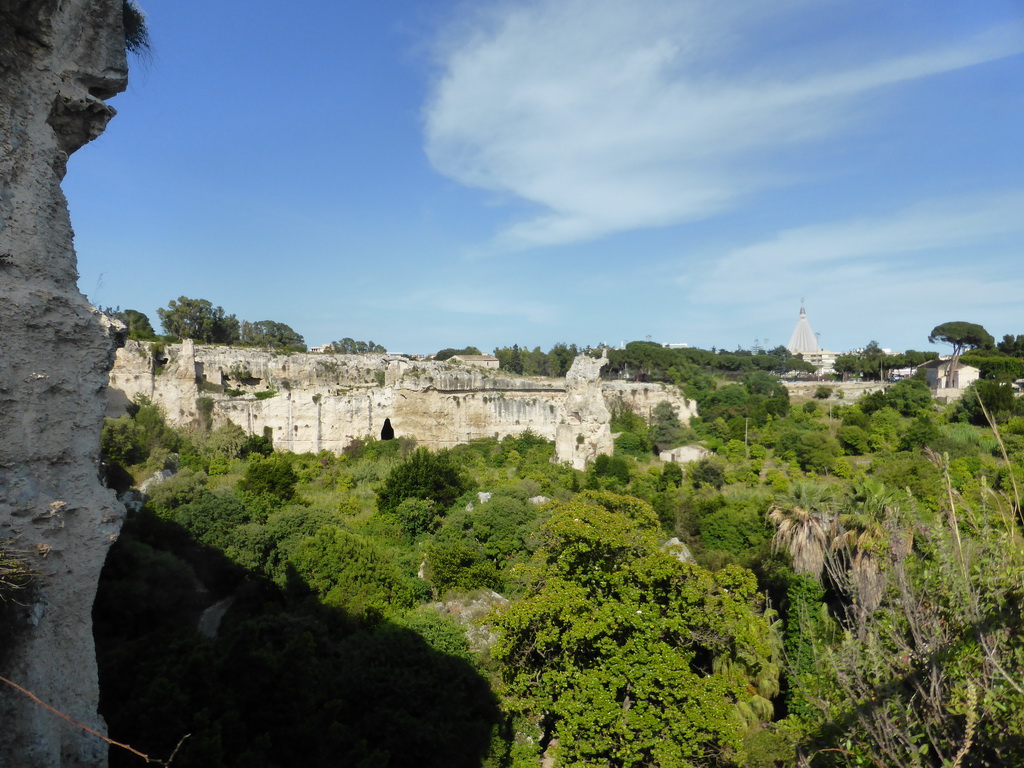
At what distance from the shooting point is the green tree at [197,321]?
3325 centimetres

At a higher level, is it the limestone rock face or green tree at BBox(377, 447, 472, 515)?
the limestone rock face

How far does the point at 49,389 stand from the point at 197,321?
33648 millimetres

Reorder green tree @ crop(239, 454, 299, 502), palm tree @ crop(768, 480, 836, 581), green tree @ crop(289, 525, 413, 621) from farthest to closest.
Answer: green tree @ crop(239, 454, 299, 502) < palm tree @ crop(768, 480, 836, 581) < green tree @ crop(289, 525, 413, 621)

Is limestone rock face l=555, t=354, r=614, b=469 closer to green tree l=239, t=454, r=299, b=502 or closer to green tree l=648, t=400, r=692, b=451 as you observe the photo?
green tree l=648, t=400, r=692, b=451

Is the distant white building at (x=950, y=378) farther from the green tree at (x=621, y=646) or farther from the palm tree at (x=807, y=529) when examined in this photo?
the green tree at (x=621, y=646)

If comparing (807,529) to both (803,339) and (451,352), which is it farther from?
(803,339)

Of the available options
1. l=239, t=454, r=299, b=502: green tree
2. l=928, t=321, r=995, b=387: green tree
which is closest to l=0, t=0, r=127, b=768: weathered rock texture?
l=239, t=454, r=299, b=502: green tree

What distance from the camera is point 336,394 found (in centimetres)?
2625

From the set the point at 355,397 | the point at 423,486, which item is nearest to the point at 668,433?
the point at 355,397

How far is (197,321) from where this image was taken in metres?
34.0

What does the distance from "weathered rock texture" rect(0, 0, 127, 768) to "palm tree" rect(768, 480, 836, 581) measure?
461 inches

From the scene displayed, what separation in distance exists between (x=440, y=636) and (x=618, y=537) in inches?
124

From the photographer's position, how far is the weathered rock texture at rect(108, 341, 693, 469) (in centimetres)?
2377

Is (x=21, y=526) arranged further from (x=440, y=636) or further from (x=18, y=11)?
(x=440, y=636)
